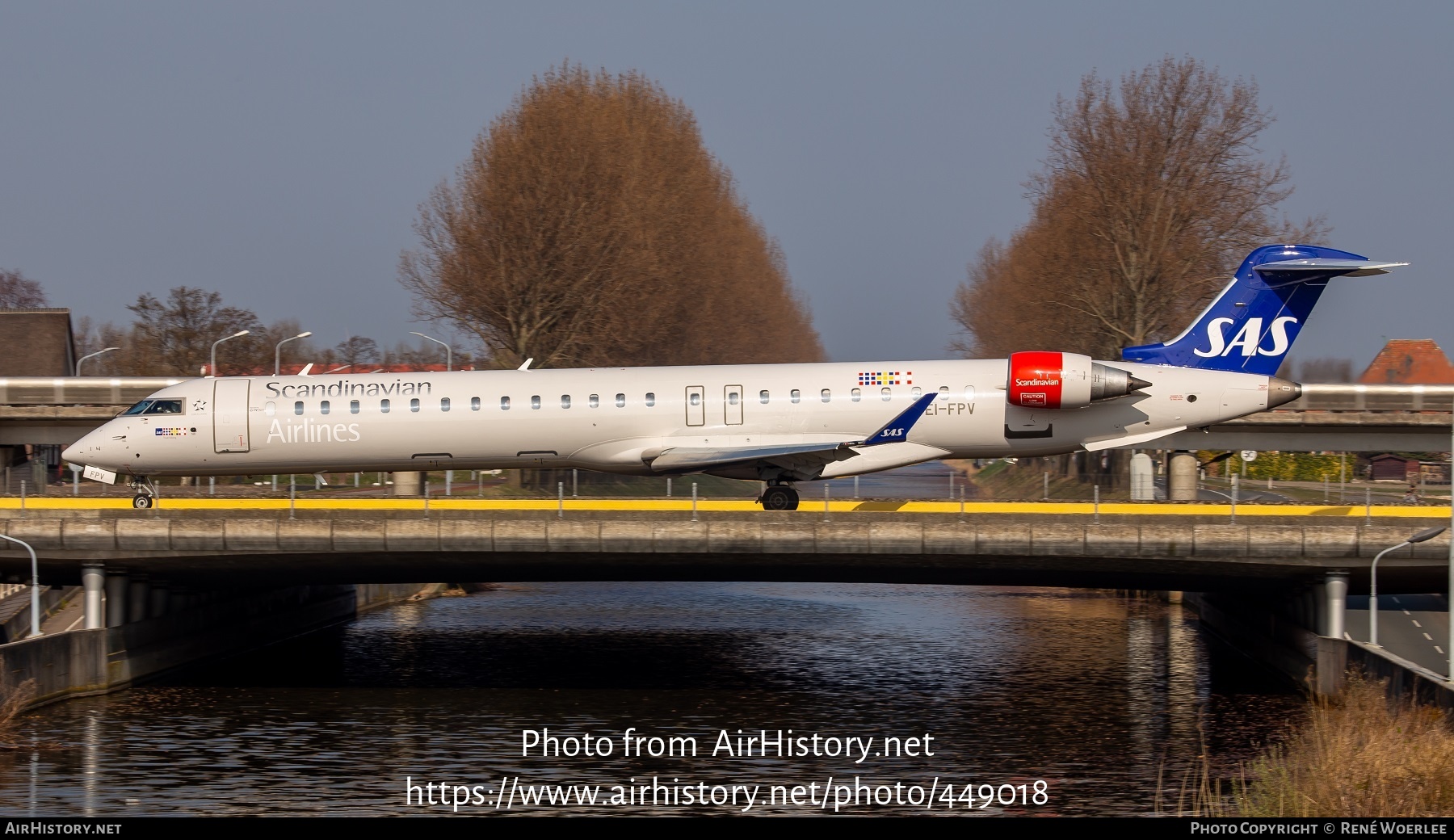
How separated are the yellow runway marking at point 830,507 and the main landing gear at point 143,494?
0.51 meters

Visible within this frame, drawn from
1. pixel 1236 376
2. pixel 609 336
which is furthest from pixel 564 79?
pixel 1236 376

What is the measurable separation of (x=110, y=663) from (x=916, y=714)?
21.9 m

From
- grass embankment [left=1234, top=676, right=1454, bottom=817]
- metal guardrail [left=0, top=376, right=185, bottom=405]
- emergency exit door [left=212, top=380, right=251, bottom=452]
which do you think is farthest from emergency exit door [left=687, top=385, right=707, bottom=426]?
metal guardrail [left=0, top=376, right=185, bottom=405]

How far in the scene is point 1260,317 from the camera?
36.8m

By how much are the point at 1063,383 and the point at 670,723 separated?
13.0 metres

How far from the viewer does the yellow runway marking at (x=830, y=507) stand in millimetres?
36469

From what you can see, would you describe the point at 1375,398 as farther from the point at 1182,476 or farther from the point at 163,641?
the point at 163,641

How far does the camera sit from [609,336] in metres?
76.0

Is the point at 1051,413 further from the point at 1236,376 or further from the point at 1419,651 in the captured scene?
the point at 1419,651

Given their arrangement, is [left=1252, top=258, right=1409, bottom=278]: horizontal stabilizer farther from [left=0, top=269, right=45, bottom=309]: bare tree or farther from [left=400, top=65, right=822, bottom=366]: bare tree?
[left=0, top=269, right=45, bottom=309]: bare tree

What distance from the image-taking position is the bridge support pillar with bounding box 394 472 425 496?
49.3 meters

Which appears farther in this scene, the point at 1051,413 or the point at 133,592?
the point at 133,592

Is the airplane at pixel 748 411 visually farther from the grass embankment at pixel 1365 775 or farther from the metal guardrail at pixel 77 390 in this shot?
the metal guardrail at pixel 77 390

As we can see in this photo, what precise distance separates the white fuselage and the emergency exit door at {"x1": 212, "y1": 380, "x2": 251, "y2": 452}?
0.03 metres
